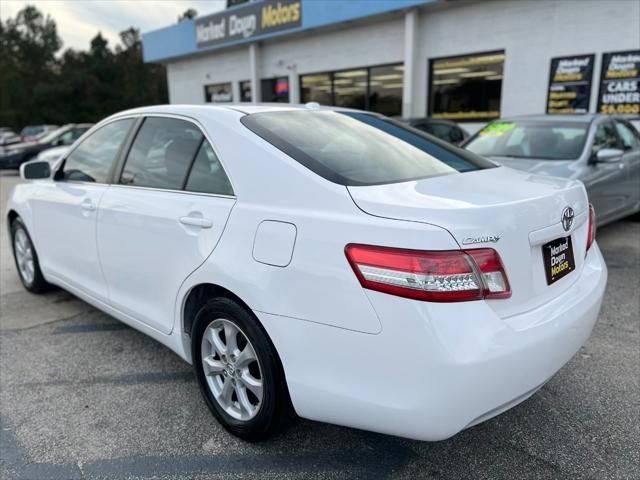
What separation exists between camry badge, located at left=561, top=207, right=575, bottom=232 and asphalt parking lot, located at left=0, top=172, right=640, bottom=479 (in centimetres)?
104

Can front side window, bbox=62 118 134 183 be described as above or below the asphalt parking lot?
above

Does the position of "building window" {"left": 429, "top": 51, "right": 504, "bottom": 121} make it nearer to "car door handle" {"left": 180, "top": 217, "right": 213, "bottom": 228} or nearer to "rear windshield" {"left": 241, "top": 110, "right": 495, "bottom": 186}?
"rear windshield" {"left": 241, "top": 110, "right": 495, "bottom": 186}

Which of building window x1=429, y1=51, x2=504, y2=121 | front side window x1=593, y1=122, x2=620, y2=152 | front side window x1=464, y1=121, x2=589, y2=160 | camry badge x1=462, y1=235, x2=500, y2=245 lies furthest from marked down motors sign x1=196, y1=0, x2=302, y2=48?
camry badge x1=462, y1=235, x2=500, y2=245

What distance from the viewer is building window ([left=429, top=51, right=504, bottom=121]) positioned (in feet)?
42.1

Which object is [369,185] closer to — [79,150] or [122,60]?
[79,150]

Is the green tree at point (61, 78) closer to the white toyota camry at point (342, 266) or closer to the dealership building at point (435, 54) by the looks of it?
the dealership building at point (435, 54)

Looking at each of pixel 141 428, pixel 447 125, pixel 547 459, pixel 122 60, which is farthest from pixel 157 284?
pixel 122 60

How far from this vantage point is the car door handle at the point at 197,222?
7.78ft

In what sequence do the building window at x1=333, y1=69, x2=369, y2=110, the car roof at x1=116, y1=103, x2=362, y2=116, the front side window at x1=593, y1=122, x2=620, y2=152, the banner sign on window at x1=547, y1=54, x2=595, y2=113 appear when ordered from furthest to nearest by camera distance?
the building window at x1=333, y1=69, x2=369, y2=110, the banner sign on window at x1=547, y1=54, x2=595, y2=113, the front side window at x1=593, y1=122, x2=620, y2=152, the car roof at x1=116, y1=103, x2=362, y2=116

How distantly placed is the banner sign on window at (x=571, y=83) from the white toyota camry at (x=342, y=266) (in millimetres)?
10110

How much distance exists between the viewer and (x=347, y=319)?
183 cm

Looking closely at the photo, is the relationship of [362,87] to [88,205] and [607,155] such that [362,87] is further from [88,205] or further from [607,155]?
[88,205]

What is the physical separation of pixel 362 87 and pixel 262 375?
14865mm

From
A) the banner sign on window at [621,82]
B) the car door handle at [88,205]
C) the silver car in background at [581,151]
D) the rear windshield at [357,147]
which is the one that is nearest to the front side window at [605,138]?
the silver car in background at [581,151]
